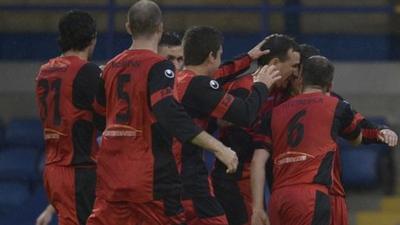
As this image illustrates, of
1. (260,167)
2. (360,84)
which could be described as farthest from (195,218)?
(360,84)

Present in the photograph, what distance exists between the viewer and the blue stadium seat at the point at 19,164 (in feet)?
48.5

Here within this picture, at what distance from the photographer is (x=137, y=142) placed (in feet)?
24.9

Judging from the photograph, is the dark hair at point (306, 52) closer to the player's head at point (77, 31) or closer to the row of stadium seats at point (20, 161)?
the player's head at point (77, 31)

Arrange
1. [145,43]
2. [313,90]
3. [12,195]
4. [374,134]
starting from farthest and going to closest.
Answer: [12,195]
[374,134]
[313,90]
[145,43]

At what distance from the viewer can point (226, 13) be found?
53.9 ft

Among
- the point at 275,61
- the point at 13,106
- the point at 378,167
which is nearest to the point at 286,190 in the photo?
the point at 275,61

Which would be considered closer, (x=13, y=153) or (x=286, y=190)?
(x=286, y=190)

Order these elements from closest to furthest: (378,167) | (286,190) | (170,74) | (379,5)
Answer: (170,74) → (286,190) → (378,167) → (379,5)

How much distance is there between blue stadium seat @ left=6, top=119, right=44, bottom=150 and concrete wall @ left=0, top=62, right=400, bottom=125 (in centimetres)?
44

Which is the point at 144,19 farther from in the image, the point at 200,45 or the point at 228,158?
the point at 228,158

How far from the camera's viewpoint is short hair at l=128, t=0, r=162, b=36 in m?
7.62

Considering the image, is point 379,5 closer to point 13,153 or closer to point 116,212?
point 13,153

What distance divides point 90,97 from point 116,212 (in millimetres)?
1018

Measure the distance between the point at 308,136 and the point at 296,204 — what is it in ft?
1.37
